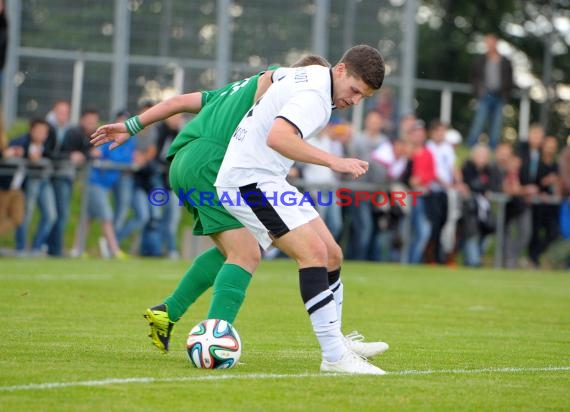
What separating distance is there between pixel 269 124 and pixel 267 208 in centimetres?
52

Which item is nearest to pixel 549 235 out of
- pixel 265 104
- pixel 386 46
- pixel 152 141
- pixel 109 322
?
pixel 386 46

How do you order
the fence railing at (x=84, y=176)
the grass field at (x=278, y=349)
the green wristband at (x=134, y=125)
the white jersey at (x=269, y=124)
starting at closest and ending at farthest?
the grass field at (x=278, y=349)
the white jersey at (x=269, y=124)
the green wristband at (x=134, y=125)
the fence railing at (x=84, y=176)

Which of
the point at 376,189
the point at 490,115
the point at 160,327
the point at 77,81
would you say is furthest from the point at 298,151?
the point at 490,115

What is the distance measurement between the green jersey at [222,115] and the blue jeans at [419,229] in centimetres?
1350

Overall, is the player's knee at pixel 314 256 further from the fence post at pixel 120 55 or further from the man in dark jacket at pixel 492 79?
the man in dark jacket at pixel 492 79

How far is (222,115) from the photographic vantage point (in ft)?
26.5

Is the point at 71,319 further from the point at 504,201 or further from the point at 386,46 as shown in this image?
the point at 386,46

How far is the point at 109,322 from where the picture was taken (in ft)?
33.6

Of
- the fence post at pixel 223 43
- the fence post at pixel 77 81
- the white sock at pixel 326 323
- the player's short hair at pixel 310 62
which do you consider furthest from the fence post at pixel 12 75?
the white sock at pixel 326 323

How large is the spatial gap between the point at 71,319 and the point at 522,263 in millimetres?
14415

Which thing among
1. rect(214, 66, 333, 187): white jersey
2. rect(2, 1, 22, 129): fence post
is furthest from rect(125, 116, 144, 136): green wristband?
rect(2, 1, 22, 129): fence post

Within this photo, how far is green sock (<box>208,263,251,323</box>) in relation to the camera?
25.4 ft

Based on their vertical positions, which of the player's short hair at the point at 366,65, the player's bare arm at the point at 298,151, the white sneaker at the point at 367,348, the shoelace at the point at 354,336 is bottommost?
the white sneaker at the point at 367,348

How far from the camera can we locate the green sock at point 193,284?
26.9ft
